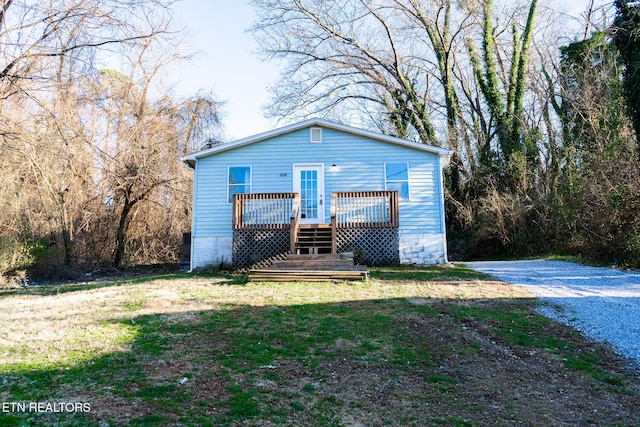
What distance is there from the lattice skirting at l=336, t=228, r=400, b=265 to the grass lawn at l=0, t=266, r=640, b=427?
420cm

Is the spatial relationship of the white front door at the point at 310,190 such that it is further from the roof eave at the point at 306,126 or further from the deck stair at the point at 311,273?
the deck stair at the point at 311,273

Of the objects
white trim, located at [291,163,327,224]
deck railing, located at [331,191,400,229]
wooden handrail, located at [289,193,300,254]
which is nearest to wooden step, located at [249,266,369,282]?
wooden handrail, located at [289,193,300,254]

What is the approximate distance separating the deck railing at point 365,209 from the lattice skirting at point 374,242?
166 mm

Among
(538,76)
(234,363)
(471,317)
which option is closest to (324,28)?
(538,76)

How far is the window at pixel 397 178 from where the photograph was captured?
12484 mm

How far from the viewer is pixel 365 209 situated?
11742 millimetres

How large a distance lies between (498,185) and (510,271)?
850 centimetres

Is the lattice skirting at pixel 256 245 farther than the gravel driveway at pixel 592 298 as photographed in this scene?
Yes

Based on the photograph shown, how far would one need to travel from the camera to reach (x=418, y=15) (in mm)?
21531

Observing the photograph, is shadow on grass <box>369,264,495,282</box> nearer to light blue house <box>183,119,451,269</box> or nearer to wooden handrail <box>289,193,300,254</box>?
light blue house <box>183,119,451,269</box>

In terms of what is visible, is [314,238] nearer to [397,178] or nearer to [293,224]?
[293,224]

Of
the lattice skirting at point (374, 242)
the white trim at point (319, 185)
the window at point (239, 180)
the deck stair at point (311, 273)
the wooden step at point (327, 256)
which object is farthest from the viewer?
the window at point (239, 180)

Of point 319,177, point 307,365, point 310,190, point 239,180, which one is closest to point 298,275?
point 310,190

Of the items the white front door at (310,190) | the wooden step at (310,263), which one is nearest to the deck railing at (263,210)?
the white front door at (310,190)
